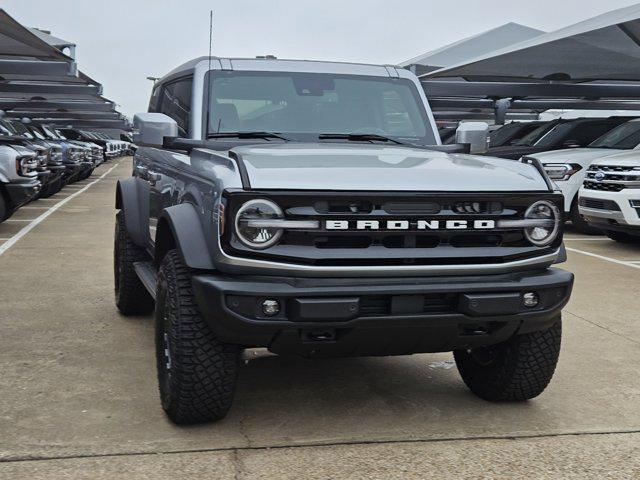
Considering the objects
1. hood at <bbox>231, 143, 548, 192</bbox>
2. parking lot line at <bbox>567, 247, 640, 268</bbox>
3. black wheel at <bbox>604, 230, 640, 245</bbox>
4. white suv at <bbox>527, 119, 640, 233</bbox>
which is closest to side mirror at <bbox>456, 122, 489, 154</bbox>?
hood at <bbox>231, 143, 548, 192</bbox>

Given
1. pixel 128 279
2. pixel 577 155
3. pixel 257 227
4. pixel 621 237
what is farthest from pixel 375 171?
pixel 577 155

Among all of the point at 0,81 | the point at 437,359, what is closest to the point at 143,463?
the point at 437,359

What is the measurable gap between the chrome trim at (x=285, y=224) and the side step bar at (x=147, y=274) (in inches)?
51.8

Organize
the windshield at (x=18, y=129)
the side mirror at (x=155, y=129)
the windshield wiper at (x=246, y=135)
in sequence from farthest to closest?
the windshield at (x=18, y=129), the windshield wiper at (x=246, y=135), the side mirror at (x=155, y=129)

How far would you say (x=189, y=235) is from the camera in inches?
149

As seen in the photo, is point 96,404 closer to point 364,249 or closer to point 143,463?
point 143,463

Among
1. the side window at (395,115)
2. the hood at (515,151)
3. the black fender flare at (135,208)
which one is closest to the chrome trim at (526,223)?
the side window at (395,115)

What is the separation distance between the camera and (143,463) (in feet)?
11.8

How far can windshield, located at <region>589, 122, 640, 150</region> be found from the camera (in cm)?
1245

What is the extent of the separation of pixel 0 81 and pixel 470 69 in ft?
49.5

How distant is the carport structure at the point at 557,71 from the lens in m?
16.7

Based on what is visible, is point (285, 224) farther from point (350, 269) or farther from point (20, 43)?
point (20, 43)

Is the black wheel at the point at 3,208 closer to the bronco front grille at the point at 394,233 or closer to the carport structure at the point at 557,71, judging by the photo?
the bronco front grille at the point at 394,233

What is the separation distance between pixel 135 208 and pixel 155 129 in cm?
152
